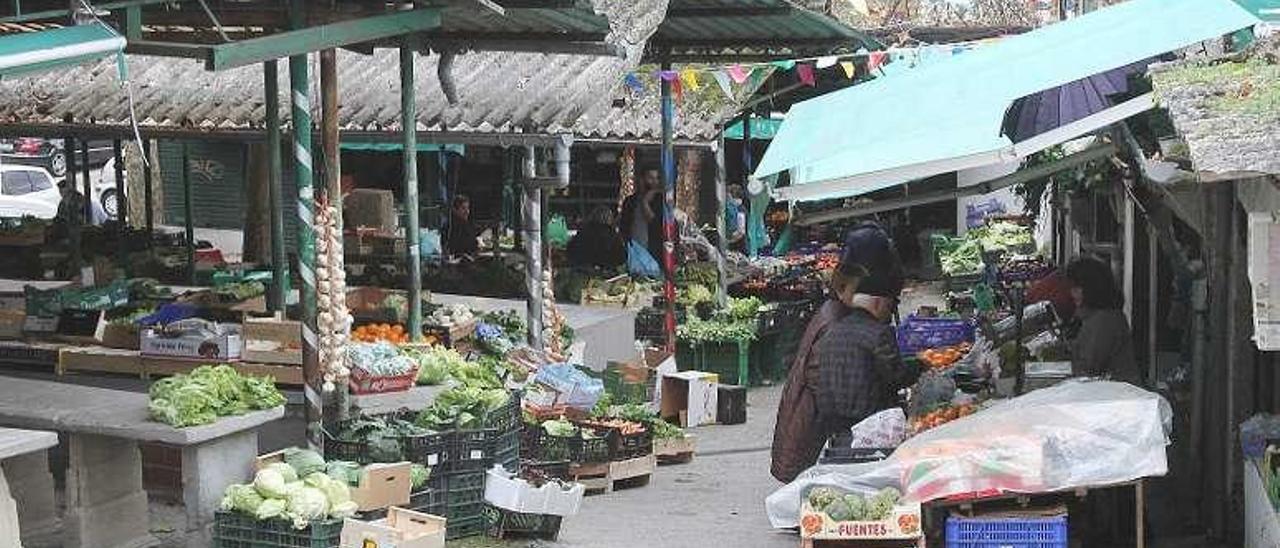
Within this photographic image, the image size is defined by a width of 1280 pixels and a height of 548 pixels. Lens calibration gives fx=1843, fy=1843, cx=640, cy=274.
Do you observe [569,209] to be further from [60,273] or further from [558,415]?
[558,415]

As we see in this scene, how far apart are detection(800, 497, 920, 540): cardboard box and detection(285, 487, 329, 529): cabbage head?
8.02ft

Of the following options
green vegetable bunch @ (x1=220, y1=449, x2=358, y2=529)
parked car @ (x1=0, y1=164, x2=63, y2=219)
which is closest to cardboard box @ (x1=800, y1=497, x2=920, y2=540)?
green vegetable bunch @ (x1=220, y1=449, x2=358, y2=529)

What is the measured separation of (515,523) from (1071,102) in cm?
393

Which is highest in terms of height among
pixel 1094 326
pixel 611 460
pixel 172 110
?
pixel 172 110

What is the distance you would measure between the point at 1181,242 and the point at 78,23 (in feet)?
24.8

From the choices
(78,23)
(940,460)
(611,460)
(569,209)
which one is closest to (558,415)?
(611,460)

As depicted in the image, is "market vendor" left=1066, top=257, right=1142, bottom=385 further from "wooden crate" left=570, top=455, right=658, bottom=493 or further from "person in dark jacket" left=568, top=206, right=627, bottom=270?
"person in dark jacket" left=568, top=206, right=627, bottom=270

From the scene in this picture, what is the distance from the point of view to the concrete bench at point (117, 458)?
9516mm

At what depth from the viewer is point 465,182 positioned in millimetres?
31250

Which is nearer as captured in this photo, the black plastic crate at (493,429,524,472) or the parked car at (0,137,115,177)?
the black plastic crate at (493,429,524,472)

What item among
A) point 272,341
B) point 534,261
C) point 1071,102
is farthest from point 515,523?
point 534,261

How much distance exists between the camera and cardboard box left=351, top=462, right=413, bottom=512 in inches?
387

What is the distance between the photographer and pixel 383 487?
991cm

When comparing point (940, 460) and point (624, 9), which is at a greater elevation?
point (624, 9)
